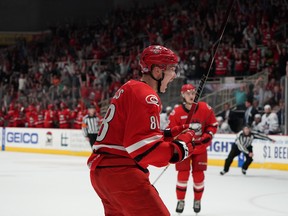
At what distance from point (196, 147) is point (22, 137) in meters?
13.6

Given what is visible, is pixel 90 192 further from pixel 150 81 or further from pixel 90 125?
pixel 150 81

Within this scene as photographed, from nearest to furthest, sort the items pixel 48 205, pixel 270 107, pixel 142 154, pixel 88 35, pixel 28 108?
pixel 142 154 < pixel 48 205 < pixel 270 107 < pixel 28 108 < pixel 88 35

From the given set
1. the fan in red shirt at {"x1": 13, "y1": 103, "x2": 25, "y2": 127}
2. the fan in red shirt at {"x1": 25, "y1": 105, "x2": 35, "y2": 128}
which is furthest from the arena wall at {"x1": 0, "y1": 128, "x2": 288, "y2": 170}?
the fan in red shirt at {"x1": 13, "y1": 103, "x2": 25, "y2": 127}

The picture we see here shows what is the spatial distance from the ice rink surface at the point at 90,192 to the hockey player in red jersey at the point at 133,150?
410 centimetres

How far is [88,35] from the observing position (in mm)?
28516

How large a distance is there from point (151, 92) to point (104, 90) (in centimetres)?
1817

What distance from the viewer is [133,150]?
12.1 ft

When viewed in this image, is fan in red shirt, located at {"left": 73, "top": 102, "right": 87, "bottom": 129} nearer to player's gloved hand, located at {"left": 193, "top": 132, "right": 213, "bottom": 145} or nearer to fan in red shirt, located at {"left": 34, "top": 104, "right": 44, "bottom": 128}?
fan in red shirt, located at {"left": 34, "top": 104, "right": 44, "bottom": 128}

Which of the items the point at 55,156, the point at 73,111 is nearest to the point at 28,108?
the point at 73,111

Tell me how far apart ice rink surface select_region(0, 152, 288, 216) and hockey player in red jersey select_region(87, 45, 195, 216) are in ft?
13.4

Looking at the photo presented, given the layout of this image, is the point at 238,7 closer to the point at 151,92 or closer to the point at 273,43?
the point at 273,43

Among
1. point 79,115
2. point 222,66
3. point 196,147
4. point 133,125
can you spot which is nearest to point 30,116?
point 79,115

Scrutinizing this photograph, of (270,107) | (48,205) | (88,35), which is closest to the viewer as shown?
(48,205)

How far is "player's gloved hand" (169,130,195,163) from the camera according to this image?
3828mm
